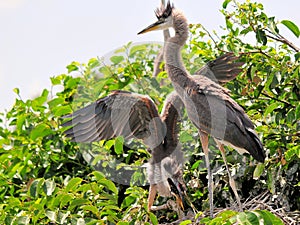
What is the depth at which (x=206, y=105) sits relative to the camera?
4352mm

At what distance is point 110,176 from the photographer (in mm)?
5082

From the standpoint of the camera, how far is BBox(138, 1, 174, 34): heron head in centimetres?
471

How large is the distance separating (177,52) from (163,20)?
227 millimetres

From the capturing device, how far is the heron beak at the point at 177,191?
4.57 meters

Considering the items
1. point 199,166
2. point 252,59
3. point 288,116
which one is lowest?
point 199,166

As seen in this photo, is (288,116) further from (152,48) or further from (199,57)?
(152,48)

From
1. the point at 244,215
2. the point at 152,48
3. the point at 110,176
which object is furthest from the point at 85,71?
the point at 244,215

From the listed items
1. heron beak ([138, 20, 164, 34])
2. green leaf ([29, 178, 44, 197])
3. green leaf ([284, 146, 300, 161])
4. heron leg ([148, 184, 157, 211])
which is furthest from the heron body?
green leaf ([284, 146, 300, 161])

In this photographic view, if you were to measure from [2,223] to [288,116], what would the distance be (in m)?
1.62

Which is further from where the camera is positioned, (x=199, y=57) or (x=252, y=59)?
(x=199, y=57)

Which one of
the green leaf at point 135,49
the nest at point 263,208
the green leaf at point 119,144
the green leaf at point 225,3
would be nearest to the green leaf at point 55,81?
the green leaf at point 135,49

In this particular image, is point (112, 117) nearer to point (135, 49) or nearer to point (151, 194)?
point (151, 194)

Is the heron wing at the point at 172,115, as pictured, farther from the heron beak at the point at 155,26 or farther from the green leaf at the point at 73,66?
the green leaf at the point at 73,66

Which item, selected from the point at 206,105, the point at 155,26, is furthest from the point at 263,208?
the point at 155,26
